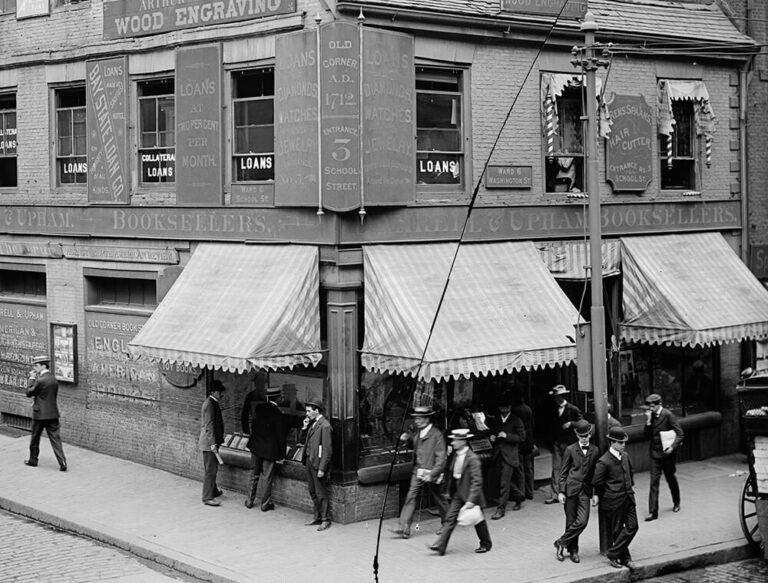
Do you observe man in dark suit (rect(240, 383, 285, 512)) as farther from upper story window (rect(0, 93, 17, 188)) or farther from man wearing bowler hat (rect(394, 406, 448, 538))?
upper story window (rect(0, 93, 17, 188))

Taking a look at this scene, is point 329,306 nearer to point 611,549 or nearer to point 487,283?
point 487,283

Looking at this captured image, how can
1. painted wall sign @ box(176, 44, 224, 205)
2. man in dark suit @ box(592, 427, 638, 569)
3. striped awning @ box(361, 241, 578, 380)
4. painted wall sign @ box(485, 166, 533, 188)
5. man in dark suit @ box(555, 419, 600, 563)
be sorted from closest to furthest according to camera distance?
1. man in dark suit @ box(592, 427, 638, 569)
2. man in dark suit @ box(555, 419, 600, 563)
3. striped awning @ box(361, 241, 578, 380)
4. painted wall sign @ box(176, 44, 224, 205)
5. painted wall sign @ box(485, 166, 533, 188)

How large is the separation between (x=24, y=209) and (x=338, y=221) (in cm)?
803

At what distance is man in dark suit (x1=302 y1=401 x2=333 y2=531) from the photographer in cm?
1535

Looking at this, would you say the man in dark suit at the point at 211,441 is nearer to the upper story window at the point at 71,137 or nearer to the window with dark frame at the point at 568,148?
the upper story window at the point at 71,137

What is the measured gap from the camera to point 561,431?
16828mm

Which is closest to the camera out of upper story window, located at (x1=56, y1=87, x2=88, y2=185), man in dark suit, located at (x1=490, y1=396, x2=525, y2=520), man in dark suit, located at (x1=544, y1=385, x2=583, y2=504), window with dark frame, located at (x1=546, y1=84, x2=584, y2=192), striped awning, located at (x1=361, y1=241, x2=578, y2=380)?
striped awning, located at (x1=361, y1=241, x2=578, y2=380)

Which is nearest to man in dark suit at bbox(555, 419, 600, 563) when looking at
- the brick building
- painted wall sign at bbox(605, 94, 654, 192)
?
the brick building

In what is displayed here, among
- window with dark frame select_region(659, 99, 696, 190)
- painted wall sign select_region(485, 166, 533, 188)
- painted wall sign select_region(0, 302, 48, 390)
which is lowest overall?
painted wall sign select_region(0, 302, 48, 390)

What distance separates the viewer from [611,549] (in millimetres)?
13609

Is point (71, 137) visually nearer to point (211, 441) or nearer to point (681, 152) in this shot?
point (211, 441)

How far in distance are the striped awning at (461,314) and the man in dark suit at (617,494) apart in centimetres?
242

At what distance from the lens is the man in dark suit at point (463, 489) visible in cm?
1388

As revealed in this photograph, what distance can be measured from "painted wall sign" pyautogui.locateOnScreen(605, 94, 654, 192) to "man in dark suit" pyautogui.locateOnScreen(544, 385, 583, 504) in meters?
4.23
